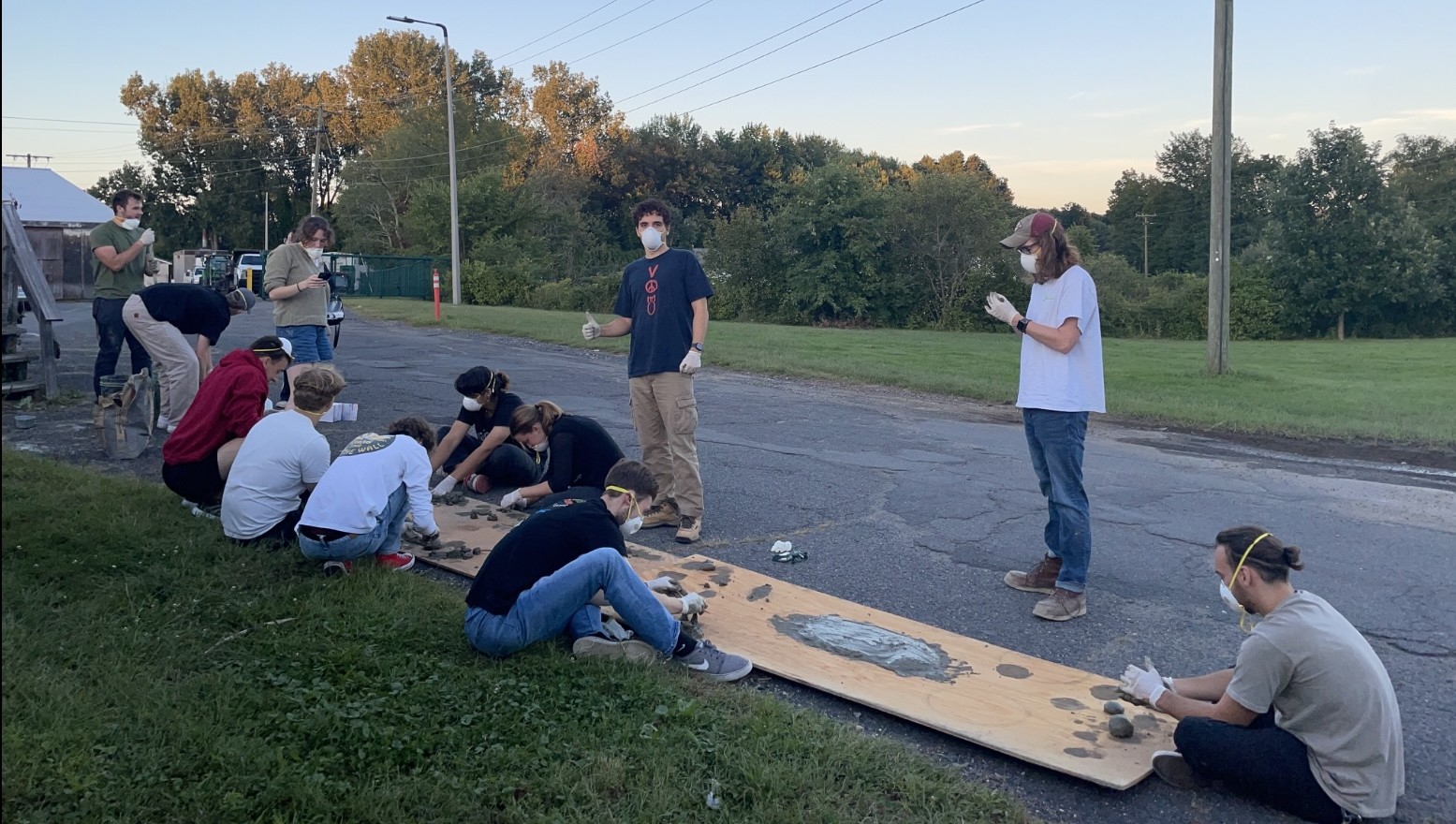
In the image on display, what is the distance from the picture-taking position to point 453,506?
7191 millimetres

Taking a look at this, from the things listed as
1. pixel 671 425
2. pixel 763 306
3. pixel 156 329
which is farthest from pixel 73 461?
pixel 763 306

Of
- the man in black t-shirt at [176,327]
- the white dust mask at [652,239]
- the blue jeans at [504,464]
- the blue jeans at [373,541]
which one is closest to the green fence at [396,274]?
the man in black t-shirt at [176,327]

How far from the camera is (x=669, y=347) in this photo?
6793 mm

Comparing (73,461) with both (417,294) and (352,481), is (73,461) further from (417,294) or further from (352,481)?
(417,294)

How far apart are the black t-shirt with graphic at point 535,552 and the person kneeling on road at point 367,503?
41.1 inches

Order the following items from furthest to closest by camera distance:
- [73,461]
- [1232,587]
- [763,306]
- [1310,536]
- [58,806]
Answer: [763,306], [73,461], [1310,536], [1232,587], [58,806]

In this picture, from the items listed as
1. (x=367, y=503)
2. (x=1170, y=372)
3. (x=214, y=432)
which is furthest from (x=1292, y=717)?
(x=1170, y=372)

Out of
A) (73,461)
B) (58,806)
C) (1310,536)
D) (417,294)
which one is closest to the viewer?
(58,806)

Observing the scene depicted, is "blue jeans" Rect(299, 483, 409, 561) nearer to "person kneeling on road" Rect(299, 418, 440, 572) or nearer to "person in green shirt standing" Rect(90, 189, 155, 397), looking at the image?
"person kneeling on road" Rect(299, 418, 440, 572)

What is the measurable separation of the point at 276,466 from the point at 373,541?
71 cm

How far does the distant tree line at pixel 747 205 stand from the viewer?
37.3m

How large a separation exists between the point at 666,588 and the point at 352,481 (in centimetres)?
162

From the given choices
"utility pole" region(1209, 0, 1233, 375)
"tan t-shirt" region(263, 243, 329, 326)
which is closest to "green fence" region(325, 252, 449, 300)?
"utility pole" region(1209, 0, 1233, 375)

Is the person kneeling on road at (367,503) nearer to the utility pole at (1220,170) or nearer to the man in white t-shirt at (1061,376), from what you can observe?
the man in white t-shirt at (1061,376)
